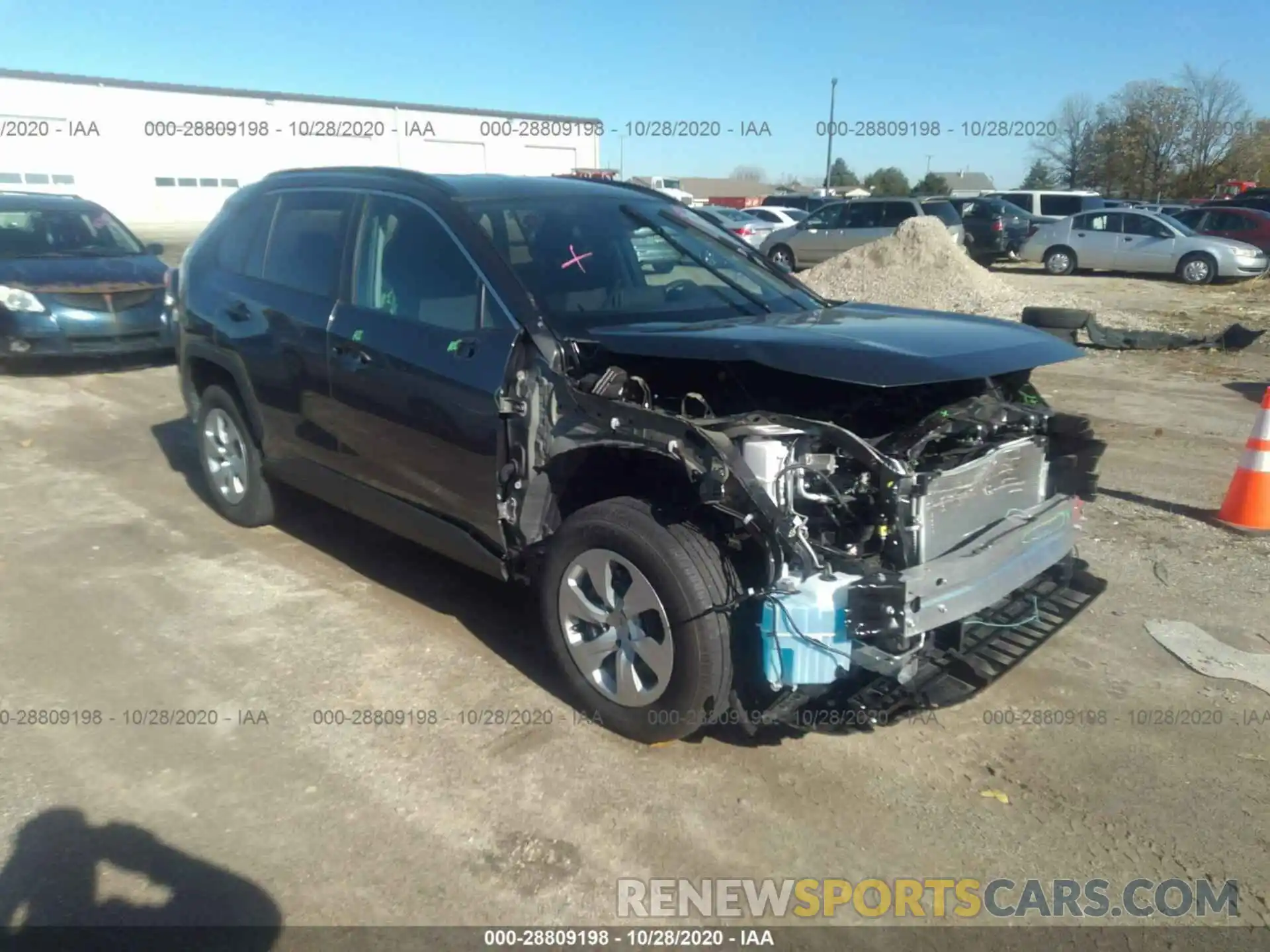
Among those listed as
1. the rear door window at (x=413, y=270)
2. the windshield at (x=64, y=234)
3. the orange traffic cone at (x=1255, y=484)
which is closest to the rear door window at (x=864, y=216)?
the windshield at (x=64, y=234)

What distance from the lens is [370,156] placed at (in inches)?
1831

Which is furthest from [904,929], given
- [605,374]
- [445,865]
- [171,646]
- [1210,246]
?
[1210,246]

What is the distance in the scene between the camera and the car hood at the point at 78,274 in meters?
9.65

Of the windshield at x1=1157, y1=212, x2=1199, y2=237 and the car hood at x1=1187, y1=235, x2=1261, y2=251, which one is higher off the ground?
the windshield at x1=1157, y1=212, x2=1199, y2=237

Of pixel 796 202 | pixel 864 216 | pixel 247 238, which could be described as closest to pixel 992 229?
pixel 864 216

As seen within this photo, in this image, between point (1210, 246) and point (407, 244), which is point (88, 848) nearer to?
point (407, 244)

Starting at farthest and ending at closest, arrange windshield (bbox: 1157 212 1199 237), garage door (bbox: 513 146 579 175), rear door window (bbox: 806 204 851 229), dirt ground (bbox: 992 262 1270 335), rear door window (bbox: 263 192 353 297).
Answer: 1. garage door (bbox: 513 146 579 175)
2. rear door window (bbox: 806 204 851 229)
3. windshield (bbox: 1157 212 1199 237)
4. dirt ground (bbox: 992 262 1270 335)
5. rear door window (bbox: 263 192 353 297)

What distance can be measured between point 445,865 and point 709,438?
149 centimetres

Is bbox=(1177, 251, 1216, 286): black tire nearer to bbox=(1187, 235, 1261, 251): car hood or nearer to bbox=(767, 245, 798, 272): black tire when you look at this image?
bbox=(1187, 235, 1261, 251): car hood

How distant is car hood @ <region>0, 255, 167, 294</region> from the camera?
965 cm

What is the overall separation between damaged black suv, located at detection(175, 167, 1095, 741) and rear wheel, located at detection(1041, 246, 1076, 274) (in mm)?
19817

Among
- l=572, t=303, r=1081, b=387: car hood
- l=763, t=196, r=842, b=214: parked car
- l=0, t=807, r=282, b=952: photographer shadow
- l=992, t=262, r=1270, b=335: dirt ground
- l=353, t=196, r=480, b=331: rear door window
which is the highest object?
l=763, t=196, r=842, b=214: parked car

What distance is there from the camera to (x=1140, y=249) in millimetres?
21203

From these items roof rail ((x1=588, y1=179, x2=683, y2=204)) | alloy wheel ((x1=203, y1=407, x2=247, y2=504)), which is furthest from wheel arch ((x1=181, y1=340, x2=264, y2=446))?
roof rail ((x1=588, y1=179, x2=683, y2=204))
